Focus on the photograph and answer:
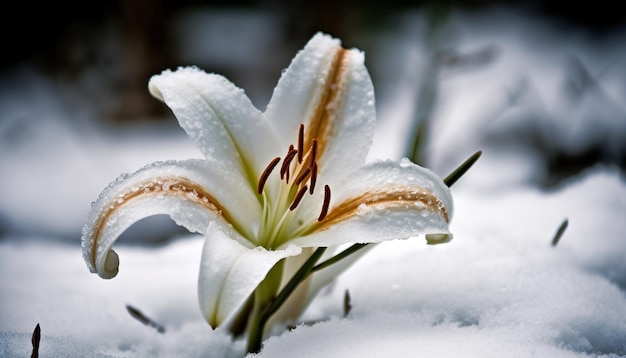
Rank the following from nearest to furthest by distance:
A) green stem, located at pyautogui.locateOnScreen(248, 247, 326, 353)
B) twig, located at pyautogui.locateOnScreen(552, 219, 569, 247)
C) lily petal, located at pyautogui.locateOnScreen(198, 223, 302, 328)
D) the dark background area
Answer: lily petal, located at pyautogui.locateOnScreen(198, 223, 302, 328) → green stem, located at pyautogui.locateOnScreen(248, 247, 326, 353) → twig, located at pyautogui.locateOnScreen(552, 219, 569, 247) → the dark background area

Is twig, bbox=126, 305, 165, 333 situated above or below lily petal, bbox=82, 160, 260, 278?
below

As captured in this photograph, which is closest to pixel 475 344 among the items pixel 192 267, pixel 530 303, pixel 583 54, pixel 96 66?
pixel 530 303

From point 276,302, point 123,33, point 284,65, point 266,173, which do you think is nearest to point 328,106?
point 266,173

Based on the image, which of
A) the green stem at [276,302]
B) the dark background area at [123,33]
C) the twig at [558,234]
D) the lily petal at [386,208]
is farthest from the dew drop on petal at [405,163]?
the dark background area at [123,33]

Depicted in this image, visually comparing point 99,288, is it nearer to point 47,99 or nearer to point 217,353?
point 217,353

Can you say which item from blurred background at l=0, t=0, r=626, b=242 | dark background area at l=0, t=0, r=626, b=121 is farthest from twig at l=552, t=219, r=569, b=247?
dark background area at l=0, t=0, r=626, b=121

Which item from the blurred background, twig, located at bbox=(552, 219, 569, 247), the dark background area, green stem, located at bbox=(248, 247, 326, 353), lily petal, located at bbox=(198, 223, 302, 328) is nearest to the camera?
lily petal, located at bbox=(198, 223, 302, 328)

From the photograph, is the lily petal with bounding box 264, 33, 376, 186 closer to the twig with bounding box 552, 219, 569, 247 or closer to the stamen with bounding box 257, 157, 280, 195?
the stamen with bounding box 257, 157, 280, 195
